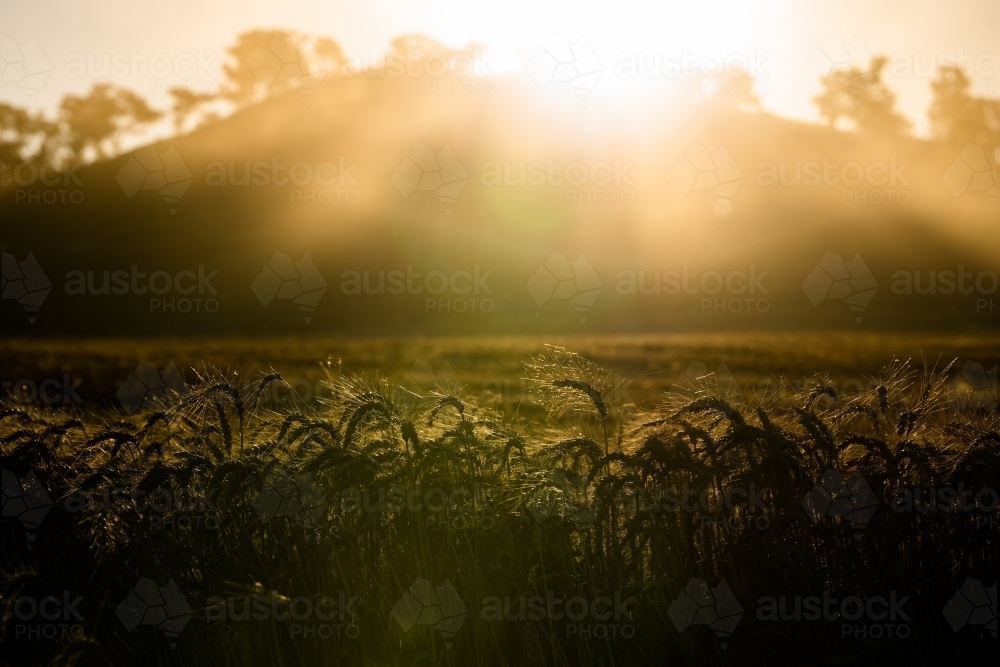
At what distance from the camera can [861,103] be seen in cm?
11744

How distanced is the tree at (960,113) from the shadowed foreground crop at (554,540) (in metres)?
120

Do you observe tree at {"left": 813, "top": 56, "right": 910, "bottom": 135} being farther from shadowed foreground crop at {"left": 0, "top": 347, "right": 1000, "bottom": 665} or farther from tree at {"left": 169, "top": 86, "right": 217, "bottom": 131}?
shadowed foreground crop at {"left": 0, "top": 347, "right": 1000, "bottom": 665}

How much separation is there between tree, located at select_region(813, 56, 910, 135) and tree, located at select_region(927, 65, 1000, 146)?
20.1ft

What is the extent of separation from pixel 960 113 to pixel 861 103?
14.1 metres

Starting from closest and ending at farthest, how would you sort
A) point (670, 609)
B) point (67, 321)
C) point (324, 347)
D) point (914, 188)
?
point (670, 609) < point (324, 347) < point (67, 321) < point (914, 188)

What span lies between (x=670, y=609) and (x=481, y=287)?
67.5 meters

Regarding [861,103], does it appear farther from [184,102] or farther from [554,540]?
[554,540]

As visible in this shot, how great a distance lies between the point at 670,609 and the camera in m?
4.98

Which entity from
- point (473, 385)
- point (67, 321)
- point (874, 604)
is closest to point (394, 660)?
point (874, 604)

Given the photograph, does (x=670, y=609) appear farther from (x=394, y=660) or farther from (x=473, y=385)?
(x=473, y=385)

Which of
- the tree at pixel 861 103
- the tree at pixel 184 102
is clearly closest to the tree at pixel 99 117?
the tree at pixel 184 102

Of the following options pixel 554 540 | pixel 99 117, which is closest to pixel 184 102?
pixel 99 117

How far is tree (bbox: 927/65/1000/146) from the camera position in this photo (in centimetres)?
11157

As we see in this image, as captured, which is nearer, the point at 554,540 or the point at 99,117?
the point at 554,540
